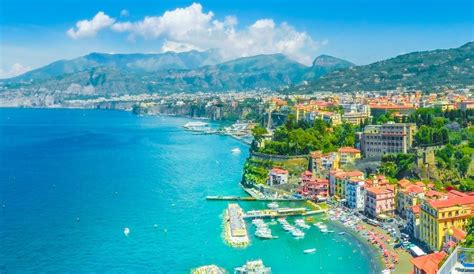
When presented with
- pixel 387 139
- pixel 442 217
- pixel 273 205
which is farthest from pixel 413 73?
pixel 442 217

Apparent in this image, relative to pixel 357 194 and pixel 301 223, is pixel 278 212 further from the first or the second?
pixel 357 194

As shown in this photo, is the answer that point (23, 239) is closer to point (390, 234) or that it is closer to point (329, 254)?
point (329, 254)

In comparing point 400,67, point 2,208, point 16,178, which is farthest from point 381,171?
point 400,67

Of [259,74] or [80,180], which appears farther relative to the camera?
[259,74]

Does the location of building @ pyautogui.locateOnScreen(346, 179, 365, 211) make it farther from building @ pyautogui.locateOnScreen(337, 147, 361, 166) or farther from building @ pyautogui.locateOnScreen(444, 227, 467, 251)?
building @ pyautogui.locateOnScreen(444, 227, 467, 251)

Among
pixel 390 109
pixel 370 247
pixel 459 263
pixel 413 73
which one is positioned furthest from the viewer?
pixel 413 73

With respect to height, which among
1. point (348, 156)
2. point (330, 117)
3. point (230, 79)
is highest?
point (230, 79)

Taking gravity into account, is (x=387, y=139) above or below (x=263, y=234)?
above
